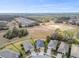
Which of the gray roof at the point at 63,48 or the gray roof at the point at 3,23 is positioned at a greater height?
the gray roof at the point at 3,23

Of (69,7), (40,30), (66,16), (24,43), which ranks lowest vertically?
(24,43)

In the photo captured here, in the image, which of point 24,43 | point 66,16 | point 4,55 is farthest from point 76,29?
point 4,55

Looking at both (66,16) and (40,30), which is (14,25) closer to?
(40,30)

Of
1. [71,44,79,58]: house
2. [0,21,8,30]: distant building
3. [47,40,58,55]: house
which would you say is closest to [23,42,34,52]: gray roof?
[47,40,58,55]: house

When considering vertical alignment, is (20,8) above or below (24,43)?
above

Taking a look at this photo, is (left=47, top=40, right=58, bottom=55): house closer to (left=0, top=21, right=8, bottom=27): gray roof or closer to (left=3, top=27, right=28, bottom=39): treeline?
(left=3, top=27, right=28, bottom=39): treeline

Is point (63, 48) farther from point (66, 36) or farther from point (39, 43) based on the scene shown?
point (39, 43)

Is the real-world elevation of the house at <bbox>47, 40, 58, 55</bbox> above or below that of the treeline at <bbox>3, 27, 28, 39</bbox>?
below

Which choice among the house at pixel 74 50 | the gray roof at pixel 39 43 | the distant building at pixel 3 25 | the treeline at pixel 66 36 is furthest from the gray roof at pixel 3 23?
the house at pixel 74 50

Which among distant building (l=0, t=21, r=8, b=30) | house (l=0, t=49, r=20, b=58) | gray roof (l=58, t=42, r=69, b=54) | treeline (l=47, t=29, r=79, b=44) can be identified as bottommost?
house (l=0, t=49, r=20, b=58)

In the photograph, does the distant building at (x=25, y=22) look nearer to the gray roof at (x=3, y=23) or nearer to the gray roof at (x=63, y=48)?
the gray roof at (x=3, y=23)

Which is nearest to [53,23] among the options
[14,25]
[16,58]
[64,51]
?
[64,51]
